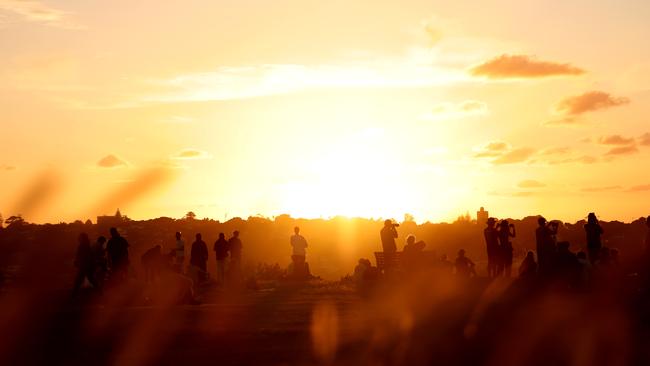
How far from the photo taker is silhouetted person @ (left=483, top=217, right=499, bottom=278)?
2770 centimetres

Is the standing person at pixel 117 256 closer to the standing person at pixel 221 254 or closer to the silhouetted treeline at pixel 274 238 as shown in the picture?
the standing person at pixel 221 254

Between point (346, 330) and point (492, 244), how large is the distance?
8.37 metres

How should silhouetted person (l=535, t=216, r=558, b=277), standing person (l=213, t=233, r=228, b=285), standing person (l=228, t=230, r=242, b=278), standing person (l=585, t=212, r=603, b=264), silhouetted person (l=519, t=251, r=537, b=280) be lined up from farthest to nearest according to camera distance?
1. standing person (l=228, t=230, r=242, b=278)
2. standing person (l=213, t=233, r=228, b=285)
3. standing person (l=585, t=212, r=603, b=264)
4. silhouetted person (l=519, t=251, r=537, b=280)
5. silhouetted person (l=535, t=216, r=558, b=277)

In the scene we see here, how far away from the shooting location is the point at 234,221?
3280 inches

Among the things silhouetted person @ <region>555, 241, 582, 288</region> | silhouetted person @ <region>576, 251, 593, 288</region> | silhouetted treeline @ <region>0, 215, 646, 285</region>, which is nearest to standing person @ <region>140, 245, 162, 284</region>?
silhouetted person @ <region>555, 241, 582, 288</region>

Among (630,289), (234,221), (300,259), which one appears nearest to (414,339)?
(630,289)

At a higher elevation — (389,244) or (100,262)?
(389,244)

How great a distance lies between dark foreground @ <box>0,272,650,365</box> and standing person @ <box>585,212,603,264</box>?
2.28m

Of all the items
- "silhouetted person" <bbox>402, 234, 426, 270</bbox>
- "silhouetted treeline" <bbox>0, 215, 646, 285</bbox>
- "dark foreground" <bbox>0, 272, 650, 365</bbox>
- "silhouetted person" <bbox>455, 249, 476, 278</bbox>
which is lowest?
"dark foreground" <bbox>0, 272, 650, 365</bbox>

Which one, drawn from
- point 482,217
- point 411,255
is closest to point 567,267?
point 411,255

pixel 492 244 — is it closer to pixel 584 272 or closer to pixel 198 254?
pixel 584 272

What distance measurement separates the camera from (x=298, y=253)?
1428 inches

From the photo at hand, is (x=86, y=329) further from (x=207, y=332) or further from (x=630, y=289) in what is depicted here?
(x=630, y=289)

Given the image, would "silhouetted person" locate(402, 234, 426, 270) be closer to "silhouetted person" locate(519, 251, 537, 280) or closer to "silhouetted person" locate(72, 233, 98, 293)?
"silhouetted person" locate(519, 251, 537, 280)
